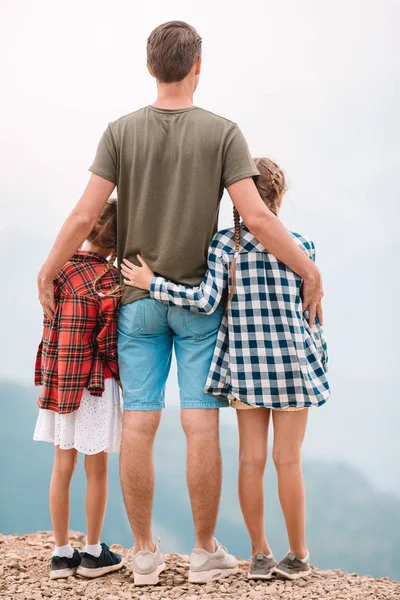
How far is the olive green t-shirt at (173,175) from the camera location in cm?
257

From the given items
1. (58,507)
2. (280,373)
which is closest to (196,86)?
(280,373)

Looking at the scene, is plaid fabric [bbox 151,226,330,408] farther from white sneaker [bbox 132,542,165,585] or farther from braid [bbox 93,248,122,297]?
white sneaker [bbox 132,542,165,585]

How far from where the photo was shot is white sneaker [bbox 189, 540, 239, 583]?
8.57ft

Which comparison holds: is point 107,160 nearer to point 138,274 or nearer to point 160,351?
point 138,274

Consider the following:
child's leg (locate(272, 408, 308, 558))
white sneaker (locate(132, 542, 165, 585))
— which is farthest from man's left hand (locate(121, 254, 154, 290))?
white sneaker (locate(132, 542, 165, 585))

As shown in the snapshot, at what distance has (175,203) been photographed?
2584 millimetres

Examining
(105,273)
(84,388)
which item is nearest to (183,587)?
(84,388)

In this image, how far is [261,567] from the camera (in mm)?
2686

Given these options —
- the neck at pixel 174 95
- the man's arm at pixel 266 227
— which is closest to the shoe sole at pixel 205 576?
the man's arm at pixel 266 227

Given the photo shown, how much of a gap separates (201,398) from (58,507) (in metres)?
0.74

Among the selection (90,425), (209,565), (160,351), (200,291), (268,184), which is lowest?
(209,565)

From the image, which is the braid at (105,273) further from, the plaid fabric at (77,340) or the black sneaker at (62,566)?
the black sneaker at (62,566)

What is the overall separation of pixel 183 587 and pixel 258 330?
3.17 ft

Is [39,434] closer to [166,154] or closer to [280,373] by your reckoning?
[280,373]
